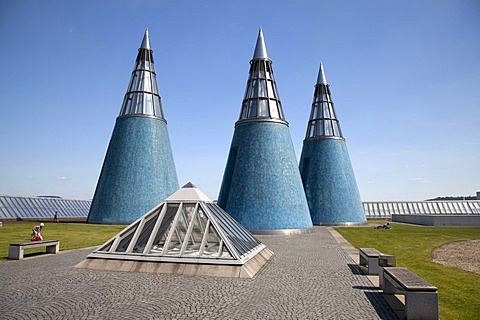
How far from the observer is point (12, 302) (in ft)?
28.2

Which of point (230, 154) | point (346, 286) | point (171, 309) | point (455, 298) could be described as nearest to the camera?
point (171, 309)

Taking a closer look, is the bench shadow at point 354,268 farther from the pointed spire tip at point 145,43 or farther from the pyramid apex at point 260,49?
the pointed spire tip at point 145,43

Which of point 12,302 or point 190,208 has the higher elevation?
point 190,208

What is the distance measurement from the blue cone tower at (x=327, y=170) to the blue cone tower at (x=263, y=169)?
9.89m

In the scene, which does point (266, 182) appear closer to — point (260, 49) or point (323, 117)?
point (260, 49)

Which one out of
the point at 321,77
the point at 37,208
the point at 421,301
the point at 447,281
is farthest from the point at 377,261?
the point at 37,208

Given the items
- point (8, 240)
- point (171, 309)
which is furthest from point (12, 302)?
point (8, 240)

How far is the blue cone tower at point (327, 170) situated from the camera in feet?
134

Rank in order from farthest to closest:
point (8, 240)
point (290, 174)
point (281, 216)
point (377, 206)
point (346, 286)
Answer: point (377, 206) → point (290, 174) → point (281, 216) → point (8, 240) → point (346, 286)

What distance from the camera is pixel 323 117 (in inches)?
1731

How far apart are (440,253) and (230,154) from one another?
2098cm

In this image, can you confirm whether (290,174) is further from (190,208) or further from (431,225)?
(431,225)

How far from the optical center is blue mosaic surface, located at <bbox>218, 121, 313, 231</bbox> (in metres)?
29.2

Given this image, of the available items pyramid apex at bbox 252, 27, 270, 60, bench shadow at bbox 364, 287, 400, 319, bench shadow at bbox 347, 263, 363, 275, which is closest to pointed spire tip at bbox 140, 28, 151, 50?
pyramid apex at bbox 252, 27, 270, 60
